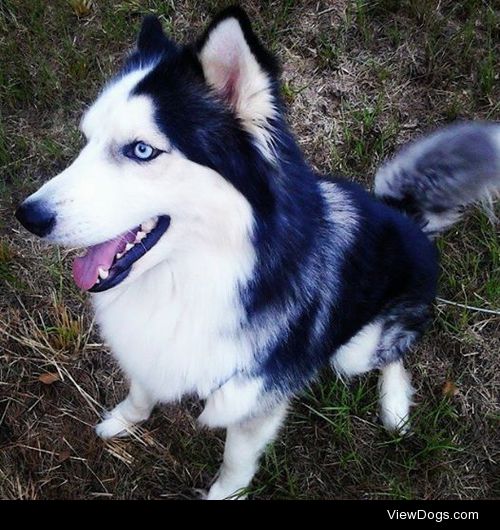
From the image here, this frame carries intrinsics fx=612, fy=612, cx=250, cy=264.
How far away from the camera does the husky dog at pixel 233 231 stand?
144 cm

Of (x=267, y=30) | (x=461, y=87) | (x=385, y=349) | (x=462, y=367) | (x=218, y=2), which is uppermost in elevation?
(x=218, y=2)

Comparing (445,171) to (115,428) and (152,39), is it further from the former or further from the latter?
(115,428)

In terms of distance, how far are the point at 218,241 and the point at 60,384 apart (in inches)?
50.1

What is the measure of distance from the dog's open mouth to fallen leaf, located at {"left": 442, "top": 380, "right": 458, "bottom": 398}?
152 cm

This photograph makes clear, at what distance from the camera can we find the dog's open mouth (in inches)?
59.6

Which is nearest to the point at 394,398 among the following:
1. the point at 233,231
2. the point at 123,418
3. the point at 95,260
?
the point at 123,418

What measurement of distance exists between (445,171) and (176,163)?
104 cm

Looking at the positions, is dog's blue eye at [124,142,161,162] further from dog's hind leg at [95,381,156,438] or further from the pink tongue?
dog's hind leg at [95,381,156,438]

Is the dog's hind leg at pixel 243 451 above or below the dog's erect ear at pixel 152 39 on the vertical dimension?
below

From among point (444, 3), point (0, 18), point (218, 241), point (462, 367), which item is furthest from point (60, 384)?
point (444, 3)

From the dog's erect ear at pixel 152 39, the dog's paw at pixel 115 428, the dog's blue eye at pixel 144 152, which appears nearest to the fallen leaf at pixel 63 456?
the dog's paw at pixel 115 428

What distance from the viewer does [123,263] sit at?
5.06 ft

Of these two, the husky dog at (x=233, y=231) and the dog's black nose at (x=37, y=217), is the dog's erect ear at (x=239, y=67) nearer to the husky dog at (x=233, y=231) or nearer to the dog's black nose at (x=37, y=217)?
the husky dog at (x=233, y=231)

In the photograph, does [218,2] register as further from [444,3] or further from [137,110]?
[137,110]
